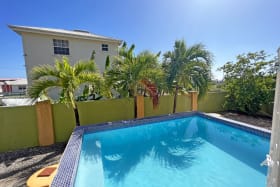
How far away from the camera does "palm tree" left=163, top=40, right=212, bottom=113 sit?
9.16 meters

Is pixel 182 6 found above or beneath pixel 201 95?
above

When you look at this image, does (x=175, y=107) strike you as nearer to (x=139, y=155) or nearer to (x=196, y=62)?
(x=196, y=62)

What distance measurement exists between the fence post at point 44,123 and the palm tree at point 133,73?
287cm

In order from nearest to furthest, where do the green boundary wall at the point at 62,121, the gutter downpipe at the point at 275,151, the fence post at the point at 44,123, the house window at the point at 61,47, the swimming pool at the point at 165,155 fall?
the gutter downpipe at the point at 275,151 → the swimming pool at the point at 165,155 → the fence post at the point at 44,123 → the green boundary wall at the point at 62,121 → the house window at the point at 61,47

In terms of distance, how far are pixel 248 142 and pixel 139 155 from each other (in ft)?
15.2

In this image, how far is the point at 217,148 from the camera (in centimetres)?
621

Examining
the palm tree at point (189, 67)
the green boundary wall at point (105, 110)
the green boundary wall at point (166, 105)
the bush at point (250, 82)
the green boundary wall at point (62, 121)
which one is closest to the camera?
the green boundary wall at point (62, 121)

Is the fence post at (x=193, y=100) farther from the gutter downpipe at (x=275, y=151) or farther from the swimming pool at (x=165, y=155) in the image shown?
the gutter downpipe at (x=275, y=151)

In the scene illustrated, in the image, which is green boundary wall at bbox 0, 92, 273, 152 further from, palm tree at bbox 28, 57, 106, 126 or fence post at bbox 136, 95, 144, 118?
palm tree at bbox 28, 57, 106, 126

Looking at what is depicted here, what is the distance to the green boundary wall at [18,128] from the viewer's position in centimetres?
602

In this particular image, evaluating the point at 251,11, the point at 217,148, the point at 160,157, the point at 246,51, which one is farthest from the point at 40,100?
the point at 246,51

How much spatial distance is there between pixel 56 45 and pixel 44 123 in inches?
372

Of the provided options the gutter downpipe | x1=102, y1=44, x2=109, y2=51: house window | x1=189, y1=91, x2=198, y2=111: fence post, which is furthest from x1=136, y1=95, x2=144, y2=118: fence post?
x1=102, y1=44, x2=109, y2=51: house window

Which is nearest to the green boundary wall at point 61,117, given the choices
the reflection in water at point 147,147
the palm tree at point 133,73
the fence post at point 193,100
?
the palm tree at point 133,73
